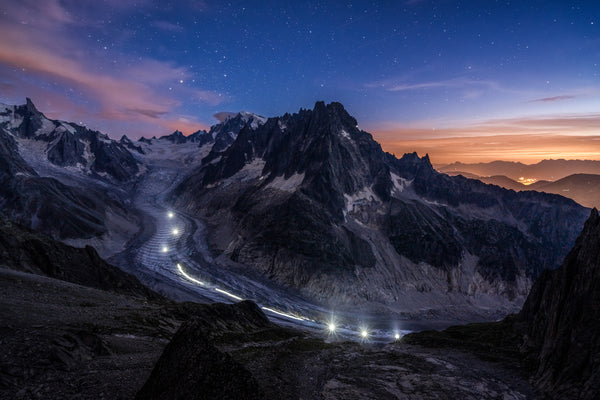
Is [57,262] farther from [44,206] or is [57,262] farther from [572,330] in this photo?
[44,206]

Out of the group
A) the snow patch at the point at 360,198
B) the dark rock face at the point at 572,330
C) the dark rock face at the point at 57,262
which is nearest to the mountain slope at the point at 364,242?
the snow patch at the point at 360,198

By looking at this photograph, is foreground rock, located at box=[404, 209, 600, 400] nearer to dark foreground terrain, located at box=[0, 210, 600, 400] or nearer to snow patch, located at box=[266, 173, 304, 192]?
dark foreground terrain, located at box=[0, 210, 600, 400]

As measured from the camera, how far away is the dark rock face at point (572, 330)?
2890cm

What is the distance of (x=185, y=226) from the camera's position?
19025 centimetres

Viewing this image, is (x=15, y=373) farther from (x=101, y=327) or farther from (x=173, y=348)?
(x=101, y=327)

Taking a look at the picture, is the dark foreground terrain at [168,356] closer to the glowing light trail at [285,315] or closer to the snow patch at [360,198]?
the glowing light trail at [285,315]

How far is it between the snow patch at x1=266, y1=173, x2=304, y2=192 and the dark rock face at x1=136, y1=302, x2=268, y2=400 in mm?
146239

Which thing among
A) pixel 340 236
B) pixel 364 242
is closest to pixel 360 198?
pixel 364 242

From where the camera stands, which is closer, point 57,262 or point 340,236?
point 57,262

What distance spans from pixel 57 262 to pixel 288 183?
128m

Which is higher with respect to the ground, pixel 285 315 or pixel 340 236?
pixel 340 236

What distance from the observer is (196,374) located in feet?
49.2

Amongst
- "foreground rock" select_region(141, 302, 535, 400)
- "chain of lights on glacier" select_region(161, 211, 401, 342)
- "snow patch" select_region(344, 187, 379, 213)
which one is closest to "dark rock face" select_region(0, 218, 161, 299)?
"foreground rock" select_region(141, 302, 535, 400)

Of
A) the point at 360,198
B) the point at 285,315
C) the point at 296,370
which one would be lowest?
the point at 285,315
